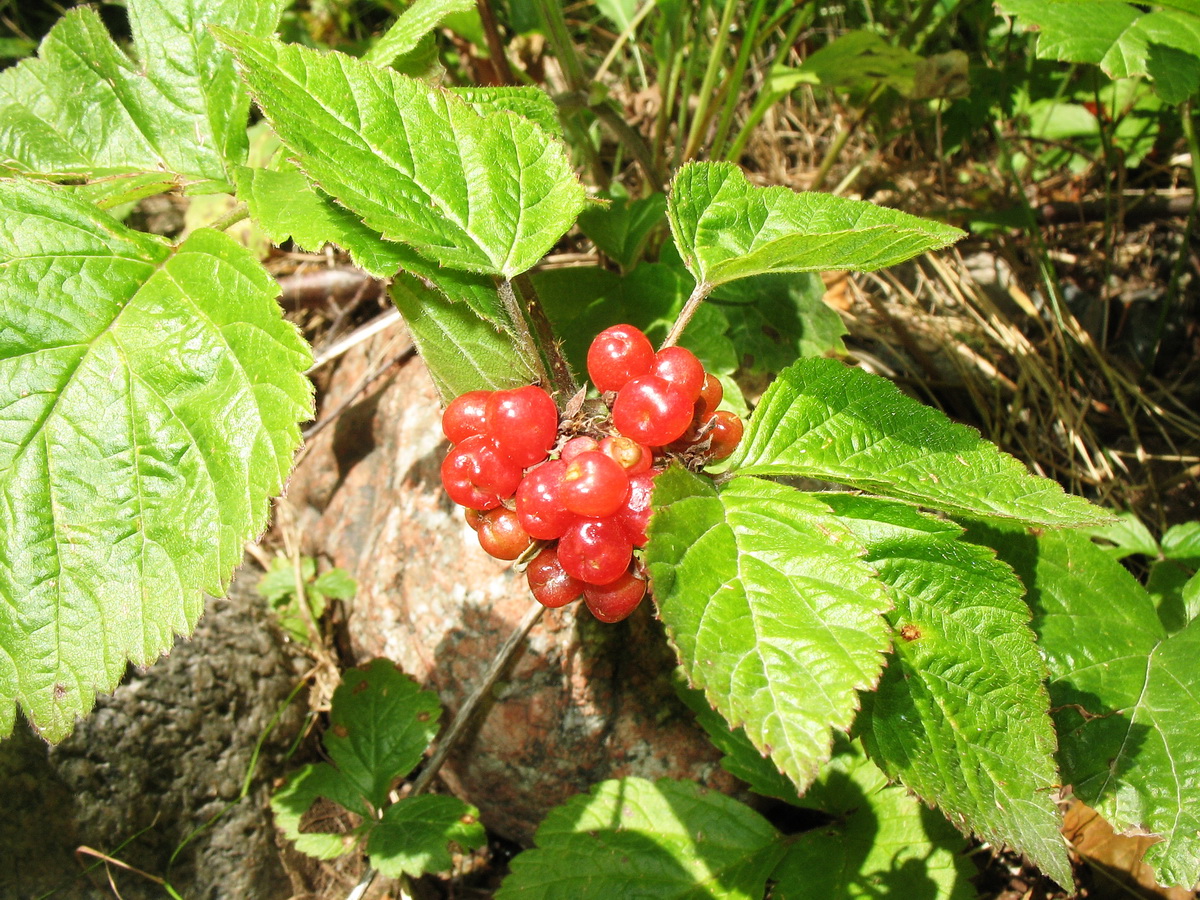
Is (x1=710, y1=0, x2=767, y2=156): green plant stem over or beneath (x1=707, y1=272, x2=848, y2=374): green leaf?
over

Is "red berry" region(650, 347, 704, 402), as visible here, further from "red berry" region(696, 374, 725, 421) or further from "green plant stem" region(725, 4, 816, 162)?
"green plant stem" region(725, 4, 816, 162)

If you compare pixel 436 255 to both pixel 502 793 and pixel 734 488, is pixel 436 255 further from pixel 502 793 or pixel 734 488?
pixel 502 793

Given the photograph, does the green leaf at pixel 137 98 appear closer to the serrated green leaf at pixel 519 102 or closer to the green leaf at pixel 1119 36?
the serrated green leaf at pixel 519 102

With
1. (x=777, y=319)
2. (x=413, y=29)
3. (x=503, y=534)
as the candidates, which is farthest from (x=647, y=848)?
(x=413, y=29)

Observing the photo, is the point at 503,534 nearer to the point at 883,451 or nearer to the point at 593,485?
the point at 593,485

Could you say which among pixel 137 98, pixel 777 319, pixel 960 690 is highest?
pixel 137 98

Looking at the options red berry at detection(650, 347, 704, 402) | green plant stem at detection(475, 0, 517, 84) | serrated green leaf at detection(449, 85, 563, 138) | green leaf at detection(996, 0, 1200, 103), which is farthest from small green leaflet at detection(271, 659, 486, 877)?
green leaf at detection(996, 0, 1200, 103)
